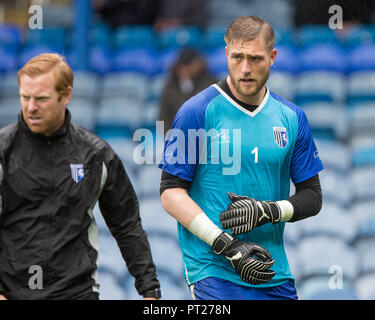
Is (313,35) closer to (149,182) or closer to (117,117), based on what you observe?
(117,117)

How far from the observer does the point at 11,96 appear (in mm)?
6398

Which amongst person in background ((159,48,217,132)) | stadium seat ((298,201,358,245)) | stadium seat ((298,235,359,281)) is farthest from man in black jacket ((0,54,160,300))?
stadium seat ((298,201,358,245))

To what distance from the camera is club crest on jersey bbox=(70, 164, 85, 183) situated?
10.4ft

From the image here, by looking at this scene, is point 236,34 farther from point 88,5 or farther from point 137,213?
point 88,5

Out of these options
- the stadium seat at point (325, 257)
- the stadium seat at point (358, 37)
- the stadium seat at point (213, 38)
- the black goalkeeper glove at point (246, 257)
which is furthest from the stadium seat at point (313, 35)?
the black goalkeeper glove at point (246, 257)

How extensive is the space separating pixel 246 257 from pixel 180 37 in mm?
4564

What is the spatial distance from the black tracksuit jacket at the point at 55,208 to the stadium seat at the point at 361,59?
4.22 metres

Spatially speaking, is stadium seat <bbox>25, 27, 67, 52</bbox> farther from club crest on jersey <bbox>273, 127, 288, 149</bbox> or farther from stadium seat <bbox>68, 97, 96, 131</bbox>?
club crest on jersey <bbox>273, 127, 288, 149</bbox>

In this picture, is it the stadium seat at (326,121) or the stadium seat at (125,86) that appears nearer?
the stadium seat at (326,121)

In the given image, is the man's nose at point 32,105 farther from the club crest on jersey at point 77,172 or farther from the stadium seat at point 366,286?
the stadium seat at point 366,286

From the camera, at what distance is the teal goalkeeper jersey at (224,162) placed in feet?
10.2

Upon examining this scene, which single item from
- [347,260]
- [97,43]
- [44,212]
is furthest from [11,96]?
[44,212]

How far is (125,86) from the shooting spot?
22.1 ft

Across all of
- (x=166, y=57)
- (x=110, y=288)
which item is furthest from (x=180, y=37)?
(x=110, y=288)
